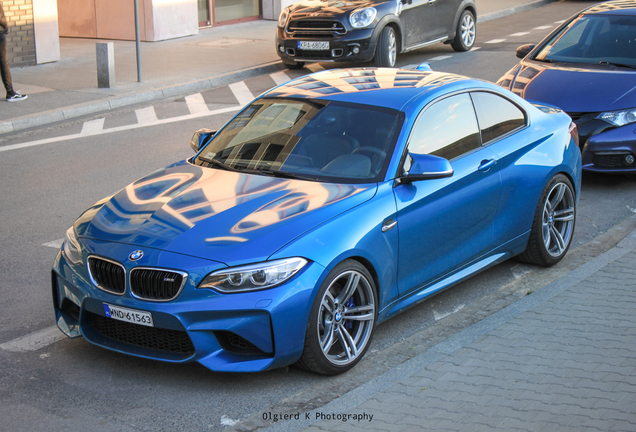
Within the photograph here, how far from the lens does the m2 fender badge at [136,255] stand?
4.23 metres

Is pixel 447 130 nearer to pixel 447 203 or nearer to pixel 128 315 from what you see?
pixel 447 203

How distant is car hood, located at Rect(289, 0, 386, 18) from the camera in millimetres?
14617

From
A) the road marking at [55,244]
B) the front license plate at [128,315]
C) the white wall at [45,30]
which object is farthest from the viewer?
the white wall at [45,30]

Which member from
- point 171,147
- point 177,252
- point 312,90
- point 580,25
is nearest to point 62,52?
point 171,147

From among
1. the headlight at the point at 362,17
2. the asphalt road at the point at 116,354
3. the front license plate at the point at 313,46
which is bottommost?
the asphalt road at the point at 116,354

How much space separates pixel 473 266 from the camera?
557 centimetres

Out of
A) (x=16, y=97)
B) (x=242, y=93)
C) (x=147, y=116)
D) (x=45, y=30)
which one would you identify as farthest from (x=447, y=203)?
(x=45, y=30)

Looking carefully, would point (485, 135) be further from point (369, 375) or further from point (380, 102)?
point (369, 375)

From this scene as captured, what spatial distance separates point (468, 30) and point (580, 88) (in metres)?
9.68

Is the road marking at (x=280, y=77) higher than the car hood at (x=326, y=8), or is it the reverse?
the car hood at (x=326, y=8)

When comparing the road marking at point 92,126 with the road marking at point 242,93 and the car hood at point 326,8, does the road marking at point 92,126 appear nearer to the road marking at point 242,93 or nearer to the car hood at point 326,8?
the road marking at point 242,93

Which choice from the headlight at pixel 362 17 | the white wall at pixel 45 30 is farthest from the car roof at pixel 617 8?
the white wall at pixel 45 30

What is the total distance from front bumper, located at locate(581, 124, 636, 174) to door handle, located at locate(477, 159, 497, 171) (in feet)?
9.85

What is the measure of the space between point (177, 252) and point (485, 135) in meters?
2.61
